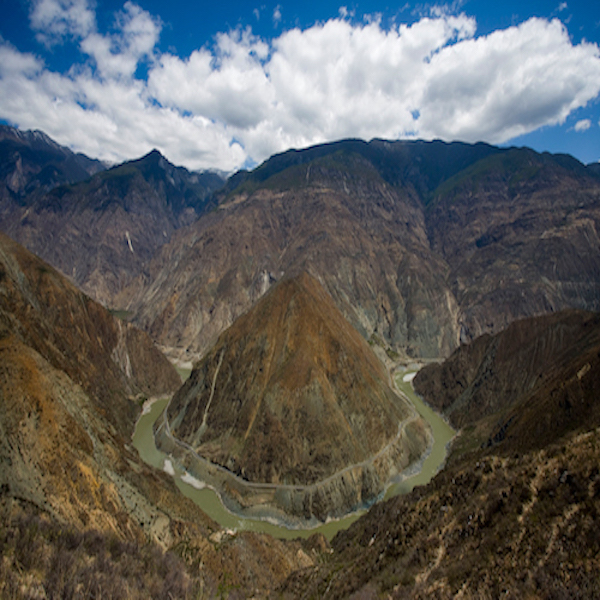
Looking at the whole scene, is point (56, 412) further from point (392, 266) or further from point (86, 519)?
point (392, 266)

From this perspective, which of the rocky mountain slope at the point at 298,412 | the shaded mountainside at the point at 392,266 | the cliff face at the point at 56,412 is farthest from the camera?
the shaded mountainside at the point at 392,266

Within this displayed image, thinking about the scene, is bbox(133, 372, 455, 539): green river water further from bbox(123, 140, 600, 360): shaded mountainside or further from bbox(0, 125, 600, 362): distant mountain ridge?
bbox(123, 140, 600, 360): shaded mountainside

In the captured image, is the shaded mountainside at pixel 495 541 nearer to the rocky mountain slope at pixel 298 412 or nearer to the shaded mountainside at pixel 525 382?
the shaded mountainside at pixel 525 382

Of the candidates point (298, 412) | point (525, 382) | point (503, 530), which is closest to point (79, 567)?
point (503, 530)

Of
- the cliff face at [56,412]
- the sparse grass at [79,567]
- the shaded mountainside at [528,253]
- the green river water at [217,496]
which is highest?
the shaded mountainside at [528,253]

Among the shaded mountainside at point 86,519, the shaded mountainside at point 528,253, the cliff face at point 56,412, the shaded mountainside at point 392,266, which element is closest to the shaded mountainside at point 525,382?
the shaded mountainside at point 86,519

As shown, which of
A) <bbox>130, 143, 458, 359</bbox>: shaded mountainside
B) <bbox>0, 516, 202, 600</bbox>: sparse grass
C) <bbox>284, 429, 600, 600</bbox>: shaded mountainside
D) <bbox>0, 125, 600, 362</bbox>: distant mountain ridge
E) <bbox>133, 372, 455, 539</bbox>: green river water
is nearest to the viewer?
<bbox>0, 516, 202, 600</bbox>: sparse grass

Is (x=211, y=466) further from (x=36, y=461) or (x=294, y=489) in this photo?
(x=36, y=461)

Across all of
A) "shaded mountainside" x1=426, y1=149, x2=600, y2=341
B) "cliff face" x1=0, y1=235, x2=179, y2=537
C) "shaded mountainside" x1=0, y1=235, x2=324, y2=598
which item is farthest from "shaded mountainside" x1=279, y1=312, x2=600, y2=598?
"shaded mountainside" x1=426, y1=149, x2=600, y2=341
